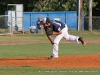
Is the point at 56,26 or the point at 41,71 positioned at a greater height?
the point at 56,26

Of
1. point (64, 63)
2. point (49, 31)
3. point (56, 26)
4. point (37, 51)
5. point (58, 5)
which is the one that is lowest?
point (37, 51)

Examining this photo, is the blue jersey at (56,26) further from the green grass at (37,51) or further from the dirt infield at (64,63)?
the green grass at (37,51)

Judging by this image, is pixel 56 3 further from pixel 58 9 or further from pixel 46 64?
pixel 46 64

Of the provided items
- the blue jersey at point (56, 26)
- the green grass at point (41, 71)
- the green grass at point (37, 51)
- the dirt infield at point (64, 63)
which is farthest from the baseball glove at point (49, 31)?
the green grass at point (37, 51)

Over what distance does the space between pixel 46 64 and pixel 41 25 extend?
155cm

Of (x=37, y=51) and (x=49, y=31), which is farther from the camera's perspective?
(x=37, y=51)

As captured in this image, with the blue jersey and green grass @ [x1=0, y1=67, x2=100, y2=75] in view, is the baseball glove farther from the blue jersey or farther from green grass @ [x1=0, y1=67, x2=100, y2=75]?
green grass @ [x1=0, y1=67, x2=100, y2=75]

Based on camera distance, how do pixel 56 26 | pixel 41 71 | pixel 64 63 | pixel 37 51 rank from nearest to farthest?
pixel 41 71 → pixel 64 63 → pixel 56 26 → pixel 37 51

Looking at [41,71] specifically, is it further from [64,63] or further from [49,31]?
[49,31]

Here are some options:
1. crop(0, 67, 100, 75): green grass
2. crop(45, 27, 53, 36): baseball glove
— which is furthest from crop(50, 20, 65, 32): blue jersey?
crop(0, 67, 100, 75): green grass

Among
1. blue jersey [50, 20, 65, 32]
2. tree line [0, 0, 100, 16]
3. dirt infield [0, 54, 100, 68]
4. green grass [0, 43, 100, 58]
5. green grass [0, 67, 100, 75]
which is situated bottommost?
green grass [0, 43, 100, 58]

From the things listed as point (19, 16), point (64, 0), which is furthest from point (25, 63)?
point (64, 0)

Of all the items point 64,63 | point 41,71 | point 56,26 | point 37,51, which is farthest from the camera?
point 37,51

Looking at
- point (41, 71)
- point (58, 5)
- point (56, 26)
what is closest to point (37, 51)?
point (56, 26)
